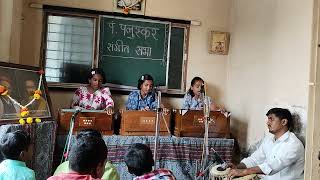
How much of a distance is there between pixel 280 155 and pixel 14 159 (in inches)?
85.7

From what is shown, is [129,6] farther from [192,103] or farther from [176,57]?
[192,103]

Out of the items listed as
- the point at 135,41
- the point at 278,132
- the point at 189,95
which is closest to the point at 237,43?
the point at 189,95

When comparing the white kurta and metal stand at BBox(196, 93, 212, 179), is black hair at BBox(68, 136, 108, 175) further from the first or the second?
metal stand at BBox(196, 93, 212, 179)

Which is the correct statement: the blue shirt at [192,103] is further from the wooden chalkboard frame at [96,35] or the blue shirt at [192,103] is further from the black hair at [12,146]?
the black hair at [12,146]

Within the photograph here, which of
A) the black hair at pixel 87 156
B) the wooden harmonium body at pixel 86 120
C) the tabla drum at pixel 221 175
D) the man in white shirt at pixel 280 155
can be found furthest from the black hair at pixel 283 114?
the black hair at pixel 87 156

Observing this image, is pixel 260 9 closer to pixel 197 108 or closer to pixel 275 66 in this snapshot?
pixel 275 66

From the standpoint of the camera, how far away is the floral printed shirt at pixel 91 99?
15.1 ft

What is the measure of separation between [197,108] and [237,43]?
1.00 metres

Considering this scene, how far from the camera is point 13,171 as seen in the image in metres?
2.21

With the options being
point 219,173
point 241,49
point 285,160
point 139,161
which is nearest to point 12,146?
point 139,161

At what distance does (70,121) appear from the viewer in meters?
4.12

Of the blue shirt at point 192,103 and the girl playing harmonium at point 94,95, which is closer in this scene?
the girl playing harmonium at point 94,95

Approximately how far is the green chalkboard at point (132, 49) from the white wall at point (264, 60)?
0.89m

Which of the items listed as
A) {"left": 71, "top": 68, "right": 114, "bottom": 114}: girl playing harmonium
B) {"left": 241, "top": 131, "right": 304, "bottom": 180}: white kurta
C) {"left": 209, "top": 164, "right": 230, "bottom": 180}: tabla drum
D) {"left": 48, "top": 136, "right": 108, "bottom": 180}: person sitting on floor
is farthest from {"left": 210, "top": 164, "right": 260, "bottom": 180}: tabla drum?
{"left": 48, "top": 136, "right": 108, "bottom": 180}: person sitting on floor
